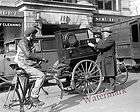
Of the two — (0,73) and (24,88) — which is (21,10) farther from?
(24,88)

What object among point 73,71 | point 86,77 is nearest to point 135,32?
Result: point 86,77

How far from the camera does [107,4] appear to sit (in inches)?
910

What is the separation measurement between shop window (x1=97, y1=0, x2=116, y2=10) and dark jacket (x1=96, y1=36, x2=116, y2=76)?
1418 cm

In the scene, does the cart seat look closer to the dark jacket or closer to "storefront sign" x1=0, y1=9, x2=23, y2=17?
the dark jacket

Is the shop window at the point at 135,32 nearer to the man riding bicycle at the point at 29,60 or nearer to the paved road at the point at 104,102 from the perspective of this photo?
the paved road at the point at 104,102

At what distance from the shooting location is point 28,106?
686cm

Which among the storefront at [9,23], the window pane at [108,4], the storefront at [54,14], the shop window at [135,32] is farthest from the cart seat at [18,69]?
the window pane at [108,4]

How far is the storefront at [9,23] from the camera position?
15.1 metres

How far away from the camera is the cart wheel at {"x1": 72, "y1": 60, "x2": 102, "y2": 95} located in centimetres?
805

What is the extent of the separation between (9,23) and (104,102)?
30.6 ft

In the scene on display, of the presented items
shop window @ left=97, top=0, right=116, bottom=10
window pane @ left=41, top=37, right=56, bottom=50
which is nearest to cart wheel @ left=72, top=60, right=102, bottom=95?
window pane @ left=41, top=37, right=56, bottom=50

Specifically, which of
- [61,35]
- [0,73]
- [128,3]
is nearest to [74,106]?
[61,35]

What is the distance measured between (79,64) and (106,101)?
131 centimetres

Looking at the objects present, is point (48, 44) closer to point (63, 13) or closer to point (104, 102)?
point (104, 102)
